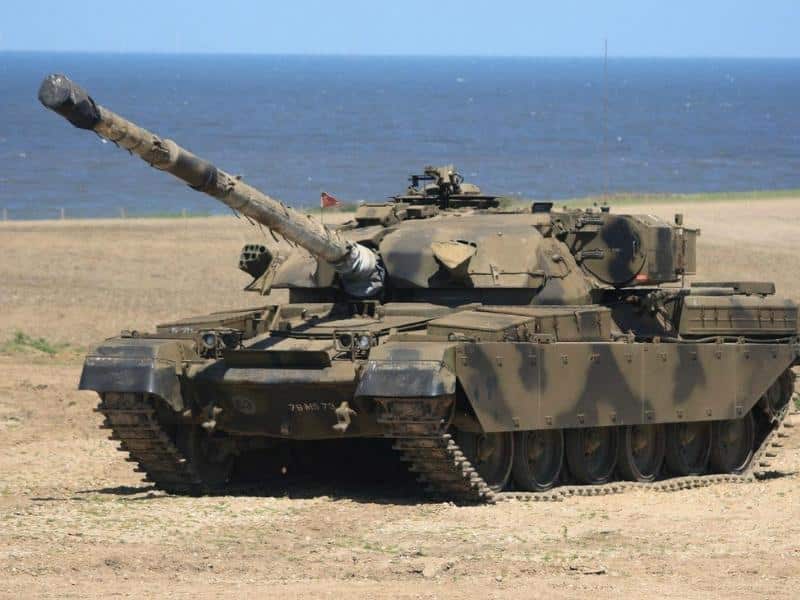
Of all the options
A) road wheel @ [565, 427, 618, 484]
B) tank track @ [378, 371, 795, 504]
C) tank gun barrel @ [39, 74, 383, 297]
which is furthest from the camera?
road wheel @ [565, 427, 618, 484]

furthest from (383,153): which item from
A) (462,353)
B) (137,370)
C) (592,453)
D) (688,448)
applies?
(462,353)

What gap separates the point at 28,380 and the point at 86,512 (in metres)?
11.9

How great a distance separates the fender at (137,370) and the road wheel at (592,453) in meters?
4.39

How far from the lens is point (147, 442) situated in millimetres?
20906

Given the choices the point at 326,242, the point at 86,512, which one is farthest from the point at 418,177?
the point at 86,512

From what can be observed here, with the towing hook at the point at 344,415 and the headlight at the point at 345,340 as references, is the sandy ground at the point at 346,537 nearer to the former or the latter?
the towing hook at the point at 344,415

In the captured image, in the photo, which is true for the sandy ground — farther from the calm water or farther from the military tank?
the calm water

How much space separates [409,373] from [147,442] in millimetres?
3287

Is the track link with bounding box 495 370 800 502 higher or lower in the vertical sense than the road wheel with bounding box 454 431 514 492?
lower

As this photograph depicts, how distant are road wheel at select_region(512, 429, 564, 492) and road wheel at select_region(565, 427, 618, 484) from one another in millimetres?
173

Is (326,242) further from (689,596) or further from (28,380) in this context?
(28,380)

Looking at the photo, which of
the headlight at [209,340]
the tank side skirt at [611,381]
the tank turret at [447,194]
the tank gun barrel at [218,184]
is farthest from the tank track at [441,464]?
the tank turret at [447,194]

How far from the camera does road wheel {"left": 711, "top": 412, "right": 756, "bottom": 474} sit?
944 inches

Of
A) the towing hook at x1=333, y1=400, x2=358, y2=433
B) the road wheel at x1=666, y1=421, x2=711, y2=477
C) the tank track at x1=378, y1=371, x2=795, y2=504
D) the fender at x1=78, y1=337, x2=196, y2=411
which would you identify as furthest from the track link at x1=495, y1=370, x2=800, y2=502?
the fender at x1=78, y1=337, x2=196, y2=411
